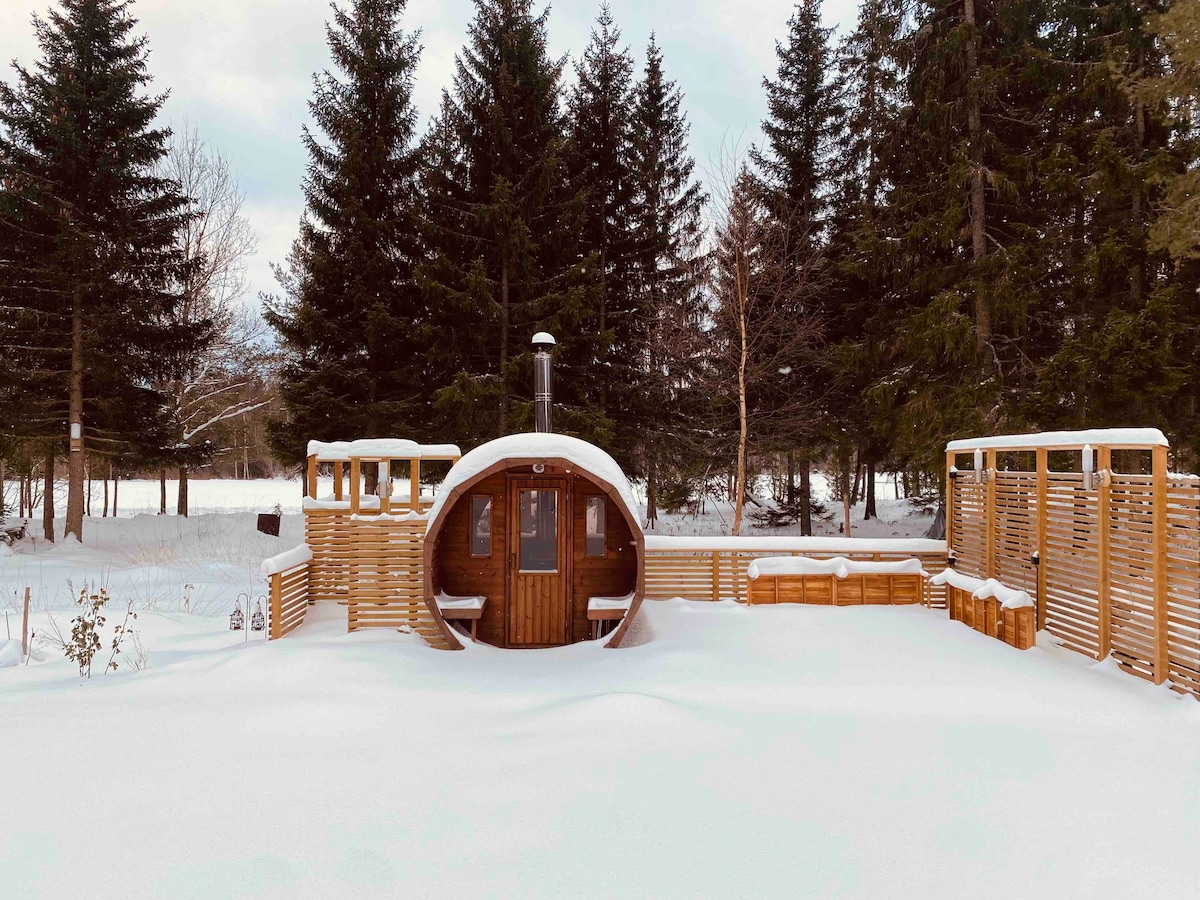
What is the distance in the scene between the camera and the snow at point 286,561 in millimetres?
6359

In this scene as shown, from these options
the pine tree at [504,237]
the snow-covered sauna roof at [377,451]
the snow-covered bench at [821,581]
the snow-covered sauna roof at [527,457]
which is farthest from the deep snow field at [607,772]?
the pine tree at [504,237]

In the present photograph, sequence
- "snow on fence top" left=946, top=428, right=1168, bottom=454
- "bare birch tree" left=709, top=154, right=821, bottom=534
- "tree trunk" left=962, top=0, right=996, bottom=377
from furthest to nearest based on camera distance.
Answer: "bare birch tree" left=709, top=154, right=821, bottom=534 < "tree trunk" left=962, top=0, right=996, bottom=377 < "snow on fence top" left=946, top=428, right=1168, bottom=454

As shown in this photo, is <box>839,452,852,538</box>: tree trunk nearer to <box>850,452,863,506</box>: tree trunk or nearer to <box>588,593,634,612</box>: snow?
<box>850,452,863,506</box>: tree trunk

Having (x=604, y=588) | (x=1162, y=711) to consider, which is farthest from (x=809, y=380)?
(x=1162, y=711)

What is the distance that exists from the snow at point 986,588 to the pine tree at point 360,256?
34.1 feet

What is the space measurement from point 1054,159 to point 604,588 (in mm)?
11007

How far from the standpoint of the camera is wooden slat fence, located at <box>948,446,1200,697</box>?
16.4ft

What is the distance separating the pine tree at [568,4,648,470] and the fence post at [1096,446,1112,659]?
33.1 feet

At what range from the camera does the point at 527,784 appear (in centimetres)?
369

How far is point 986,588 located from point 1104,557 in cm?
124

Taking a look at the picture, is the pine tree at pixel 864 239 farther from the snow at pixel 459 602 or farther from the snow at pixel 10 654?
the snow at pixel 10 654

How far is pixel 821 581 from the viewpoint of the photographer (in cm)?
779

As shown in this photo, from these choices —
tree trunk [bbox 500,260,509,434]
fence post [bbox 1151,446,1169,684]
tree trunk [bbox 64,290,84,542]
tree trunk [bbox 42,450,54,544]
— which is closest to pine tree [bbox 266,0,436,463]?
tree trunk [bbox 500,260,509,434]

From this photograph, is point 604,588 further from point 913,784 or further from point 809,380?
point 809,380
